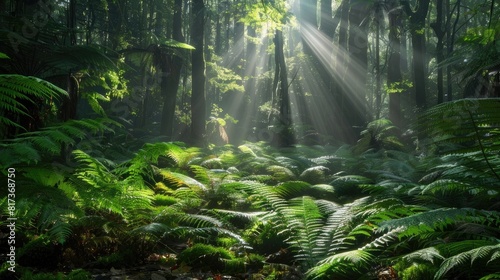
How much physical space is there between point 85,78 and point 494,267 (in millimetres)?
5484

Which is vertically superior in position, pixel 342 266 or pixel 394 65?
pixel 394 65

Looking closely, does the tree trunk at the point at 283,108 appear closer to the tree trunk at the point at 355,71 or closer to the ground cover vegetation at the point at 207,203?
the tree trunk at the point at 355,71

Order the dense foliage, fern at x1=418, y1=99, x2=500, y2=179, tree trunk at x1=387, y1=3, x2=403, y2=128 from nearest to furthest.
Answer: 1. fern at x1=418, y1=99, x2=500, y2=179
2. the dense foliage
3. tree trunk at x1=387, y1=3, x2=403, y2=128

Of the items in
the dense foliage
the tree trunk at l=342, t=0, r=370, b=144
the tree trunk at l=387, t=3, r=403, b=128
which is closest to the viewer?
the dense foliage

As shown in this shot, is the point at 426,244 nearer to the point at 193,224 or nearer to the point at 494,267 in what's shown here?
the point at 494,267

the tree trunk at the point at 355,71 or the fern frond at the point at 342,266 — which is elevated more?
the tree trunk at the point at 355,71

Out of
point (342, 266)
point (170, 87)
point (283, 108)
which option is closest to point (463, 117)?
point (342, 266)

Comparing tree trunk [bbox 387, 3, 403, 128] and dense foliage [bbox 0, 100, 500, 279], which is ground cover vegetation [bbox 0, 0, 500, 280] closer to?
dense foliage [bbox 0, 100, 500, 279]

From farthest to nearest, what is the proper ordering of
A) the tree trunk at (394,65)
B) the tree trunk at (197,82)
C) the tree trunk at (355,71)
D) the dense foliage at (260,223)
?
the tree trunk at (355,71), the tree trunk at (394,65), the tree trunk at (197,82), the dense foliage at (260,223)

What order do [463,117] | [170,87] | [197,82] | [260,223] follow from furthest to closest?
1. [170,87]
2. [197,82]
3. [260,223]
4. [463,117]

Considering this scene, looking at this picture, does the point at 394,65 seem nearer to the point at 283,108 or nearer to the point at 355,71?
the point at 355,71

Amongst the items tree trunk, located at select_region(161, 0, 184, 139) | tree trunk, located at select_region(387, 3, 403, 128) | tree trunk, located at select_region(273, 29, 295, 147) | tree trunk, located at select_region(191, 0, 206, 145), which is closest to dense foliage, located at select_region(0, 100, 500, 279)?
tree trunk, located at select_region(191, 0, 206, 145)

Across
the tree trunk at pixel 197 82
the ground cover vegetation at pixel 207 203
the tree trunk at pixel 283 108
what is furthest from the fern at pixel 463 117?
the tree trunk at pixel 283 108

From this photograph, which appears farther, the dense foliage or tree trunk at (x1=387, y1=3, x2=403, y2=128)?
tree trunk at (x1=387, y1=3, x2=403, y2=128)
